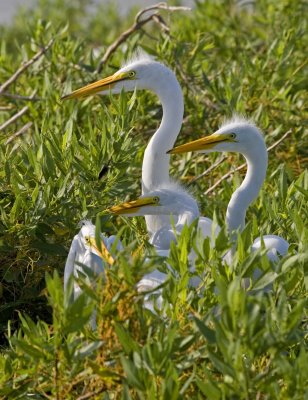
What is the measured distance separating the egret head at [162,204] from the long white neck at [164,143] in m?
0.34

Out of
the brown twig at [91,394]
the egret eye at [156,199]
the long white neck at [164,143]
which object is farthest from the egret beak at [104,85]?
the brown twig at [91,394]

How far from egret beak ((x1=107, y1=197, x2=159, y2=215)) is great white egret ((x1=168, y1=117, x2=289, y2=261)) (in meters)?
0.27

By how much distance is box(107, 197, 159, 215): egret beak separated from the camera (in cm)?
417

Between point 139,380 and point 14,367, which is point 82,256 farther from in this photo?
point 139,380

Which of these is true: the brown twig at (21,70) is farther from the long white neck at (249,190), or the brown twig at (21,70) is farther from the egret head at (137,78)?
the long white neck at (249,190)

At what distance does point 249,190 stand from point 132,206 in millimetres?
449

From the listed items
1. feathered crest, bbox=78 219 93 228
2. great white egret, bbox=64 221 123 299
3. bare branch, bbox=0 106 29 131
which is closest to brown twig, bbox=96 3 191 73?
bare branch, bbox=0 106 29 131

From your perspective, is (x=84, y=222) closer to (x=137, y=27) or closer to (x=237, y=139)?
(x=237, y=139)

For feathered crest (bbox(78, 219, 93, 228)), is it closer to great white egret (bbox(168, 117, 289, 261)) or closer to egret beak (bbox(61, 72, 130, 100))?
great white egret (bbox(168, 117, 289, 261))

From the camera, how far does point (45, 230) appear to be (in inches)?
159

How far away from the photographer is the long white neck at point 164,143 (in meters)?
4.75

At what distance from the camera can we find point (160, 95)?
4.89 m

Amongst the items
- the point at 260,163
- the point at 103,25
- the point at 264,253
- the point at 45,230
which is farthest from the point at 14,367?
the point at 103,25

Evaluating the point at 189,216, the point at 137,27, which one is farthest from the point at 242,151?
the point at 137,27
